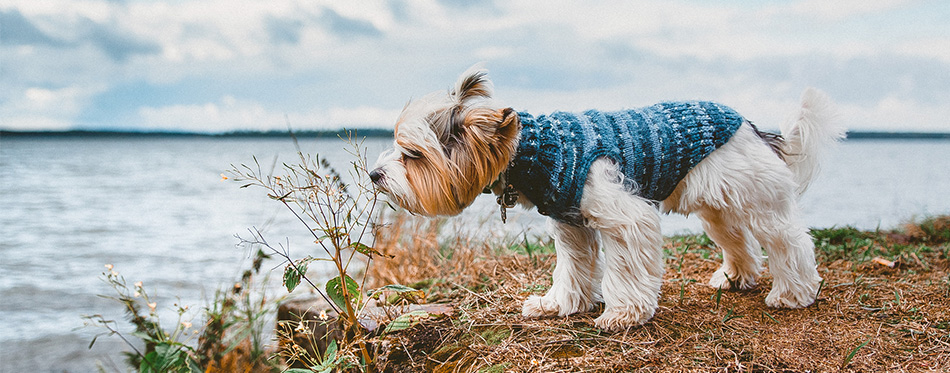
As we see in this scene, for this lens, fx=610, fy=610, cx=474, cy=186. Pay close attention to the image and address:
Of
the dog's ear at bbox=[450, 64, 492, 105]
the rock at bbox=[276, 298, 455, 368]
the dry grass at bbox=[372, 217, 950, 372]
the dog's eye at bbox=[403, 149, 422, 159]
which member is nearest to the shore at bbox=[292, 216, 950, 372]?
the dry grass at bbox=[372, 217, 950, 372]

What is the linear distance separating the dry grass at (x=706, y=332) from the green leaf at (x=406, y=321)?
0.26 ft

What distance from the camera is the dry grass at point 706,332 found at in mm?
3061

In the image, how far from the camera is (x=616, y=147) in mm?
3264

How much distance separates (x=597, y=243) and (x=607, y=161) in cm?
68

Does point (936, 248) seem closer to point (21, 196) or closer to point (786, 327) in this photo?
point (786, 327)

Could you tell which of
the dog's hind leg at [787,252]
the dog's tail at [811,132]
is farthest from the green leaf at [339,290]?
the dog's tail at [811,132]

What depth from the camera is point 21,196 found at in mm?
19453

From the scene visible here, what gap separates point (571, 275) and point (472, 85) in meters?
1.32

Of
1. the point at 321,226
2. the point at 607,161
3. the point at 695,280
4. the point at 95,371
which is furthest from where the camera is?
the point at 95,371

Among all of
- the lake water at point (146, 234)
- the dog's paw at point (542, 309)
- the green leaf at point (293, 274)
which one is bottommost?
the lake water at point (146, 234)

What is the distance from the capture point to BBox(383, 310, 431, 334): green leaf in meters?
3.30

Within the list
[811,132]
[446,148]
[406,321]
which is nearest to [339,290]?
[406,321]

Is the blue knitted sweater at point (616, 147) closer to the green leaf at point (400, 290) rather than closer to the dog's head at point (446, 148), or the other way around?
the dog's head at point (446, 148)

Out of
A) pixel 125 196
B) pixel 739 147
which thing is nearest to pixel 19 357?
pixel 739 147
